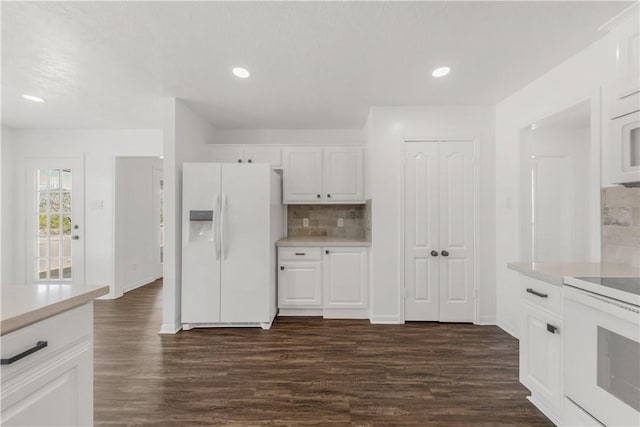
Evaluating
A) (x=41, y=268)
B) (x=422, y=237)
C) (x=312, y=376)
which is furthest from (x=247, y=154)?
(x=41, y=268)

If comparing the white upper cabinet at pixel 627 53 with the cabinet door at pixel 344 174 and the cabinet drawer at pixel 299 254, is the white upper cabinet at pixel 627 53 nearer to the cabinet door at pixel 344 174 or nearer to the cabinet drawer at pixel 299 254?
the cabinet door at pixel 344 174

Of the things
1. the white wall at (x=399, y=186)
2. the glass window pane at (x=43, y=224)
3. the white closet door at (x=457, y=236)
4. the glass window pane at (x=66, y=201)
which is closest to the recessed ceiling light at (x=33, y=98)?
the glass window pane at (x=66, y=201)

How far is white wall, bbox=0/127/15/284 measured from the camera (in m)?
4.13

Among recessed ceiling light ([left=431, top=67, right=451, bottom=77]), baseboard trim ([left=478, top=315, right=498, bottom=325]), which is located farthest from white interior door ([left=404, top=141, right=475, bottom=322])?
recessed ceiling light ([left=431, top=67, right=451, bottom=77])

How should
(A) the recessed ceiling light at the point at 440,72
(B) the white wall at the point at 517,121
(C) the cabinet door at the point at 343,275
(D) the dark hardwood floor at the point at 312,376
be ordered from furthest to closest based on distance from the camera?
(C) the cabinet door at the point at 343,275
(A) the recessed ceiling light at the point at 440,72
(B) the white wall at the point at 517,121
(D) the dark hardwood floor at the point at 312,376

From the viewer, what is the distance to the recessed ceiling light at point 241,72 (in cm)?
240

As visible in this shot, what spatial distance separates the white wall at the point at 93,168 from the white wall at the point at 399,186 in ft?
11.0

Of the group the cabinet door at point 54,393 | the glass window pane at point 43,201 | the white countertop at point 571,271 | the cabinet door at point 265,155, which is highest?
the cabinet door at point 265,155

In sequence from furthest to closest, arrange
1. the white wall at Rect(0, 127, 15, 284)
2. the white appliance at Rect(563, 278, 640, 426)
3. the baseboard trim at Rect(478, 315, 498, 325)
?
the white wall at Rect(0, 127, 15, 284) → the baseboard trim at Rect(478, 315, 498, 325) → the white appliance at Rect(563, 278, 640, 426)

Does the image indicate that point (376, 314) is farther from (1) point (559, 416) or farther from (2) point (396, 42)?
(2) point (396, 42)

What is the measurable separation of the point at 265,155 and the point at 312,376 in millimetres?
2695

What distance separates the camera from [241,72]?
2453 mm

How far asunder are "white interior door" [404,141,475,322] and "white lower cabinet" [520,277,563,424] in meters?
1.35

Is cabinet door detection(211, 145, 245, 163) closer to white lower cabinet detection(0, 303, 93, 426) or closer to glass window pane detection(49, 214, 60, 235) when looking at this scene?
glass window pane detection(49, 214, 60, 235)
